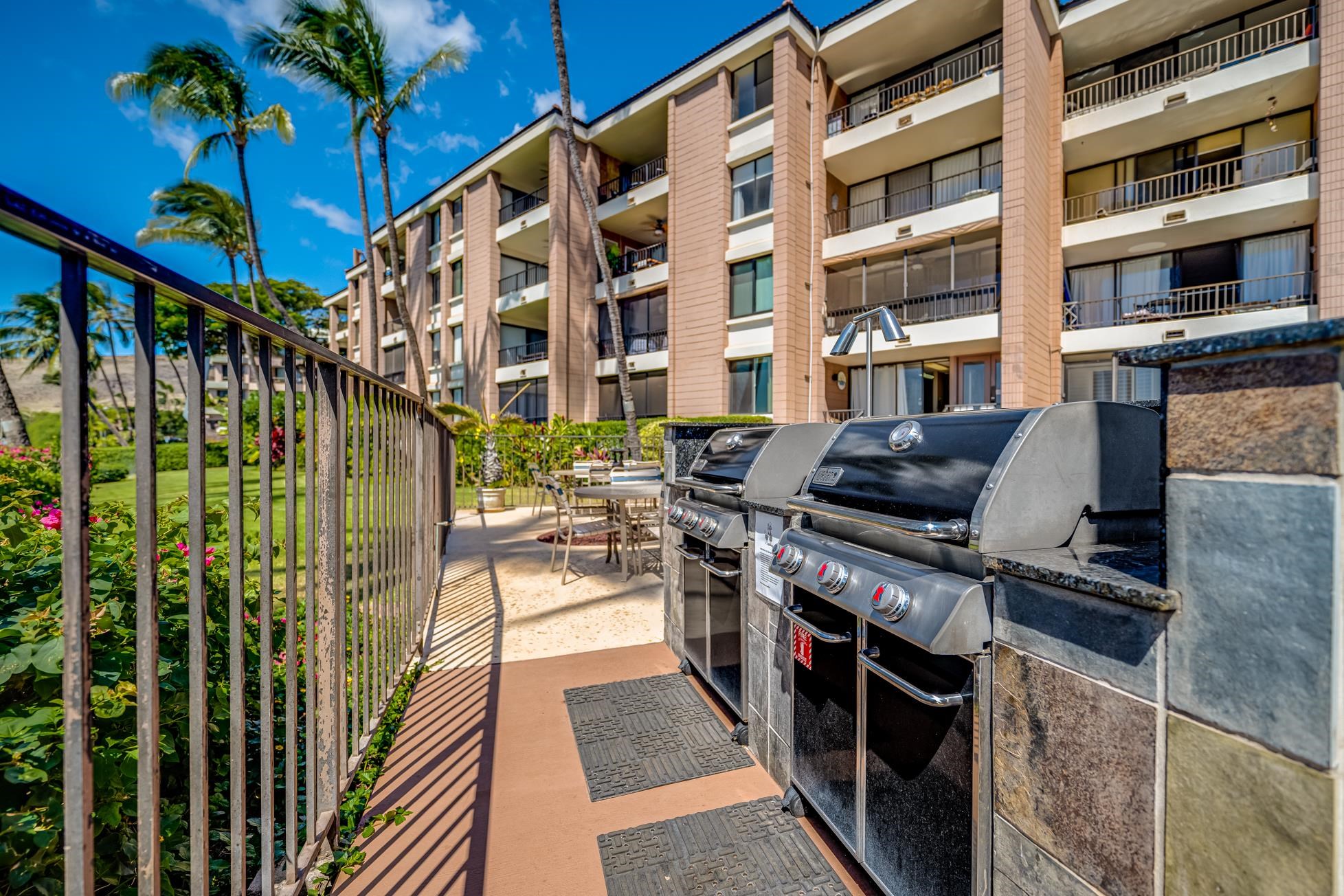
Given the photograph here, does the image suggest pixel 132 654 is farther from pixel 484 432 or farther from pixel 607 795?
pixel 484 432

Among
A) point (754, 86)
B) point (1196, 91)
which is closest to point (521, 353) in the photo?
point (754, 86)

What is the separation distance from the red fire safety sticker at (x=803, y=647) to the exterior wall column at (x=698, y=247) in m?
12.8

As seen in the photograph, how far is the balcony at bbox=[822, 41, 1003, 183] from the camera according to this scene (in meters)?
12.2

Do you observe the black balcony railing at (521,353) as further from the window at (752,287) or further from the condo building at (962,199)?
the window at (752,287)

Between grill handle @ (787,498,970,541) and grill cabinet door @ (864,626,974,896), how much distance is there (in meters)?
0.35

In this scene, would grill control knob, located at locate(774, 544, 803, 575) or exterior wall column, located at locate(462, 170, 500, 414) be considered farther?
exterior wall column, located at locate(462, 170, 500, 414)

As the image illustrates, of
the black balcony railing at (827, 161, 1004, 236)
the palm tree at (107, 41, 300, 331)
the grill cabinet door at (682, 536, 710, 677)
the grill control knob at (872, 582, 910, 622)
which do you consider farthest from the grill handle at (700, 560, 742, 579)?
the palm tree at (107, 41, 300, 331)

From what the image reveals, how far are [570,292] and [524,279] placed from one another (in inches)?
177

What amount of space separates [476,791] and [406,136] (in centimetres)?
1797

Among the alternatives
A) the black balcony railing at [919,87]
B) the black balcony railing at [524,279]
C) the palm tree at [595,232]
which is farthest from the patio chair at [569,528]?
the black balcony railing at [524,279]

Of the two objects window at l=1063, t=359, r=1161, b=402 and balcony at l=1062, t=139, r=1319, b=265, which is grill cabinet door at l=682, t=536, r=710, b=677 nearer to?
window at l=1063, t=359, r=1161, b=402

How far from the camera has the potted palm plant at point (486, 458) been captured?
40.9 feet

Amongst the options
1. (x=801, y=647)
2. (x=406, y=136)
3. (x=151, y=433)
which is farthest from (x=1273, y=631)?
(x=406, y=136)

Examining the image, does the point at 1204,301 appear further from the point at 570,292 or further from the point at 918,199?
the point at 570,292
